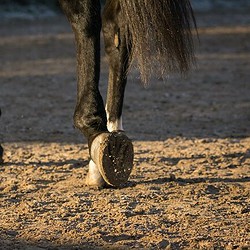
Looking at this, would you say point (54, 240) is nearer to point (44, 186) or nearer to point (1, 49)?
point (44, 186)

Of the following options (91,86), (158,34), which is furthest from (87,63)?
(158,34)

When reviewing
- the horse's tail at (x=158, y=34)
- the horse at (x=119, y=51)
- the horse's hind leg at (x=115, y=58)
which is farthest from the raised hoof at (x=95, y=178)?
the horse's tail at (x=158, y=34)

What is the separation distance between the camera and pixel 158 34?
400 centimetres

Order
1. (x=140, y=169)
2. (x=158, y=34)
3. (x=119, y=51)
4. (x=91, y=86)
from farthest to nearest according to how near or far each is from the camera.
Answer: (x=140, y=169) < (x=119, y=51) < (x=91, y=86) < (x=158, y=34)

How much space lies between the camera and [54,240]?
345 centimetres

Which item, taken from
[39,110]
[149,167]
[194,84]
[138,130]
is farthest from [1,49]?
[149,167]

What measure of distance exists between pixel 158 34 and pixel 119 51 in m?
0.43

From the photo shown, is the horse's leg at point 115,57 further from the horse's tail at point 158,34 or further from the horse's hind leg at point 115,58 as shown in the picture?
the horse's tail at point 158,34

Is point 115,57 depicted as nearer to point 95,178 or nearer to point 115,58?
point 115,58

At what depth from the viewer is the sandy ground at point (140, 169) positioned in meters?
3.54

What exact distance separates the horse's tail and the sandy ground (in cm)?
41

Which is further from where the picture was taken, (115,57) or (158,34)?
(115,57)

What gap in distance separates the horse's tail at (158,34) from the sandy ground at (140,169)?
0.41m

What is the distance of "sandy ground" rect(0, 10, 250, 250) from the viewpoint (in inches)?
→ 139
